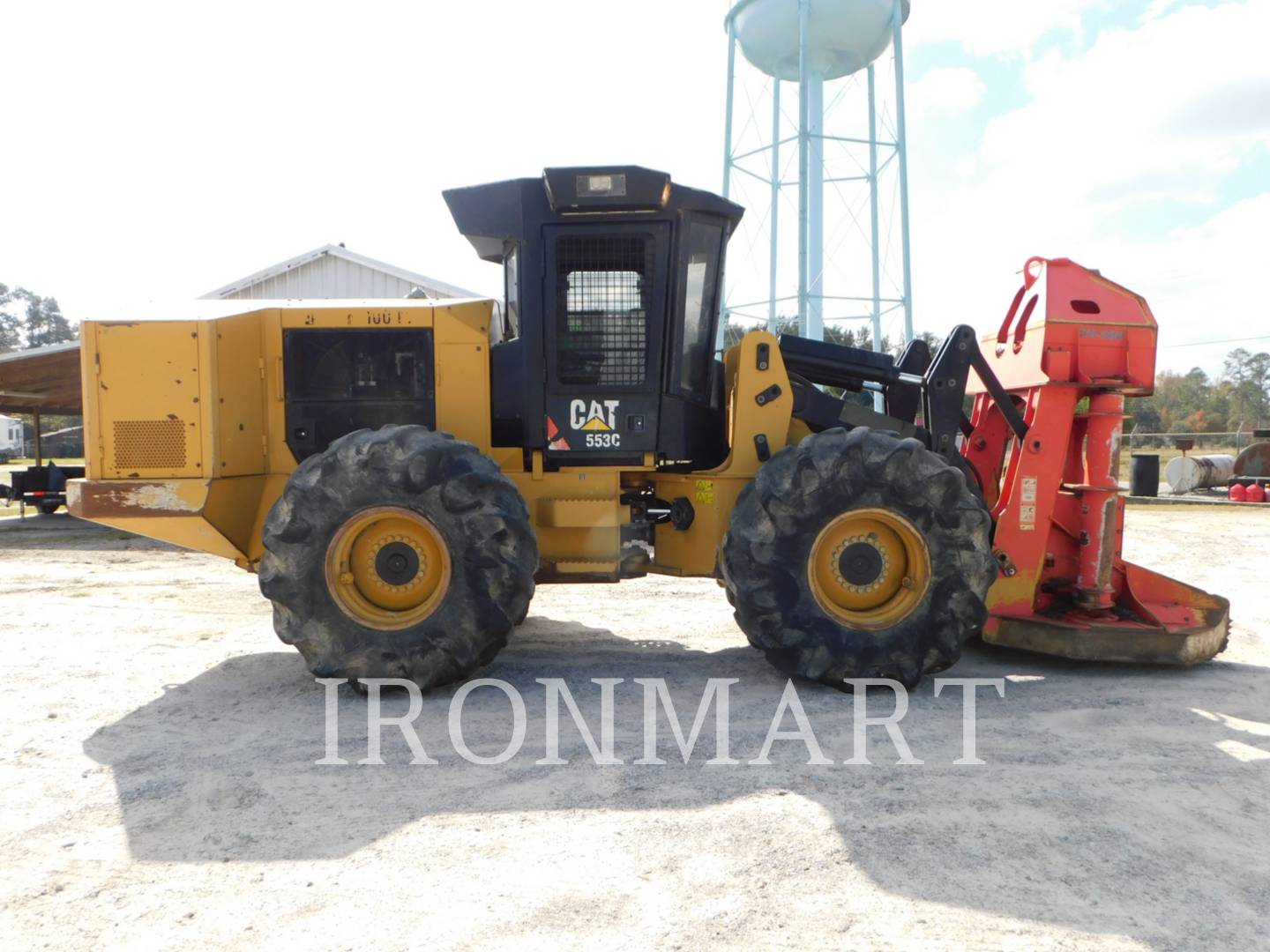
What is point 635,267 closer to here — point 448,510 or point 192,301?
point 448,510

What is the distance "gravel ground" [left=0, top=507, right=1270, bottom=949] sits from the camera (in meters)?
Answer: 2.79

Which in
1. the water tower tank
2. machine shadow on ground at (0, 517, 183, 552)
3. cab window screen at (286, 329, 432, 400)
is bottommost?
machine shadow on ground at (0, 517, 183, 552)

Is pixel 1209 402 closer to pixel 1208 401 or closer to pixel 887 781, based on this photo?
pixel 1208 401

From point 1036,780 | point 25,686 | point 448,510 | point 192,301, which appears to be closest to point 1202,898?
point 1036,780

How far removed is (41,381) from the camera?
16.2 metres

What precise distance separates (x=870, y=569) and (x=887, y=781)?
1.59m

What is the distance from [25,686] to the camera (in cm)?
532

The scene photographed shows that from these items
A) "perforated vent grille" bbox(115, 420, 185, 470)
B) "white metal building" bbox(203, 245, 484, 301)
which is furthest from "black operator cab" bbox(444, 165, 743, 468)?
"white metal building" bbox(203, 245, 484, 301)

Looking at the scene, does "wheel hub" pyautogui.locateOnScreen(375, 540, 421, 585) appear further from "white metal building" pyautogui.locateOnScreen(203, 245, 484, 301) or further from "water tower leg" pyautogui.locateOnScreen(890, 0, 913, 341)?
"water tower leg" pyautogui.locateOnScreen(890, 0, 913, 341)

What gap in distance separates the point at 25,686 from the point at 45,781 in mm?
1739

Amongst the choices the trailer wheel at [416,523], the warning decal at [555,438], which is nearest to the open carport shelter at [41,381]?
the trailer wheel at [416,523]

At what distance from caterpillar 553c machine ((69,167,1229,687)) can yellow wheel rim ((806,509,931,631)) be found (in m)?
0.01

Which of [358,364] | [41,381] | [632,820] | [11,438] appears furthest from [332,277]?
[11,438]

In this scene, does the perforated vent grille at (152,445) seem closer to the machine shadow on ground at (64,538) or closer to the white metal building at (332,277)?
the machine shadow on ground at (64,538)
